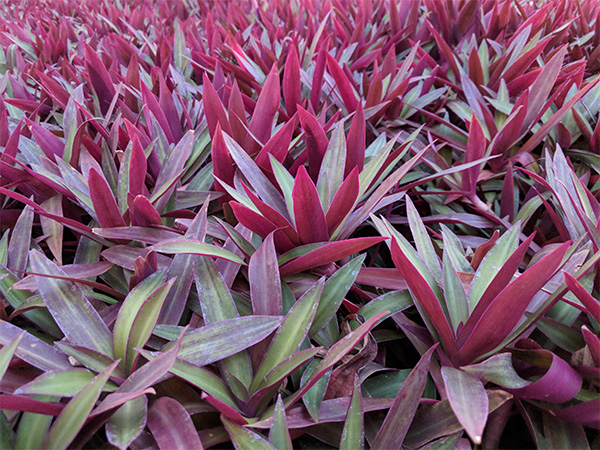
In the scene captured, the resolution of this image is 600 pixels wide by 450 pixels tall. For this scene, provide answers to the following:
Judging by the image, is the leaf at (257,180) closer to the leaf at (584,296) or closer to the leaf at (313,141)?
the leaf at (313,141)

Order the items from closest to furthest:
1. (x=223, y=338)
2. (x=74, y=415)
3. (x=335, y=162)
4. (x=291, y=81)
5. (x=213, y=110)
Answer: (x=74, y=415)
(x=223, y=338)
(x=335, y=162)
(x=213, y=110)
(x=291, y=81)

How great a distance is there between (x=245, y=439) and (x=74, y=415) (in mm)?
222

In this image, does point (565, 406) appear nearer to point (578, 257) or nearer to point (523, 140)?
point (578, 257)

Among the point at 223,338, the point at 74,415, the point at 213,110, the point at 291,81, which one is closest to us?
the point at 74,415

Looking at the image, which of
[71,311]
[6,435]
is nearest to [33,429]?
[6,435]

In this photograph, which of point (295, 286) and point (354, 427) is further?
point (295, 286)

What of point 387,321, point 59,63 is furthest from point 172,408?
point 59,63

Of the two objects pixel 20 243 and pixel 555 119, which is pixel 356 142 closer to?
pixel 555 119

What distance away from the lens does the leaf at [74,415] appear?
1.77ft

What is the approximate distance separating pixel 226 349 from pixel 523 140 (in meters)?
1.04

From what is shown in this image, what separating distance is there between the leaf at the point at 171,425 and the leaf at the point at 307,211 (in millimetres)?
352

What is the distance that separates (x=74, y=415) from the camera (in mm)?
545

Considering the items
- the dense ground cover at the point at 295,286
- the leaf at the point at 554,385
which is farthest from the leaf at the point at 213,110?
the leaf at the point at 554,385

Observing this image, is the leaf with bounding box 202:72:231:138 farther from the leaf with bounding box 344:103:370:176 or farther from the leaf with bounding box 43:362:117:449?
the leaf with bounding box 43:362:117:449
